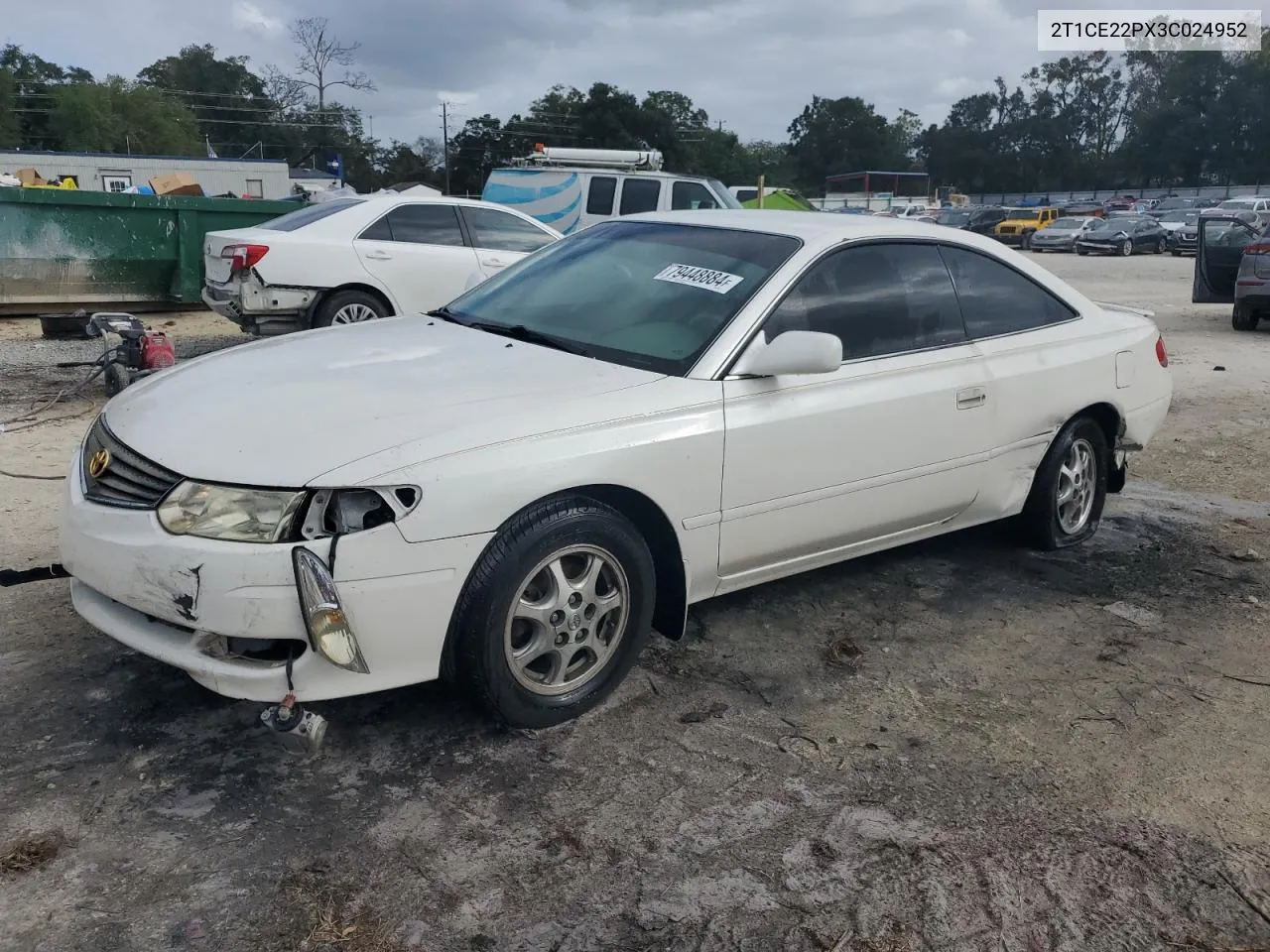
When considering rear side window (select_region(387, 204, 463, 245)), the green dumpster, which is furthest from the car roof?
the green dumpster

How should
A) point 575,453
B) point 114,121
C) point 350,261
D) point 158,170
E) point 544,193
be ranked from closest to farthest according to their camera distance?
point 575,453, point 350,261, point 544,193, point 158,170, point 114,121

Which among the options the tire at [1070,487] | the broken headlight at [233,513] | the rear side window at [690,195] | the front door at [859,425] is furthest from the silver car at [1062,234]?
the broken headlight at [233,513]

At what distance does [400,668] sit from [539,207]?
41.1ft

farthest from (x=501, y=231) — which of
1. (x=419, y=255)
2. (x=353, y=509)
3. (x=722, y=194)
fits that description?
(x=353, y=509)

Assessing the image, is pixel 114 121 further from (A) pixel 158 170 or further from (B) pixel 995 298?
(B) pixel 995 298

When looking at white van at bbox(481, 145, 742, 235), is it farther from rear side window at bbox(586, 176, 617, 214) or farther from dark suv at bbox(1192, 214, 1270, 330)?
dark suv at bbox(1192, 214, 1270, 330)

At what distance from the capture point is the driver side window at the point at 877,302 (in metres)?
3.79

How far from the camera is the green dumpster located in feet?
35.5

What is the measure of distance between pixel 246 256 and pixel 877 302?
20.0ft

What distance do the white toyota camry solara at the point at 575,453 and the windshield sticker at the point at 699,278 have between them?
2 cm

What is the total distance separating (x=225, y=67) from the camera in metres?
93.1

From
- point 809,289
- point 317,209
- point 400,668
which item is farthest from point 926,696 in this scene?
point 317,209

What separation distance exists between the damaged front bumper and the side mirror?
1.13 meters

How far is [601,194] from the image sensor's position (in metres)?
14.1
